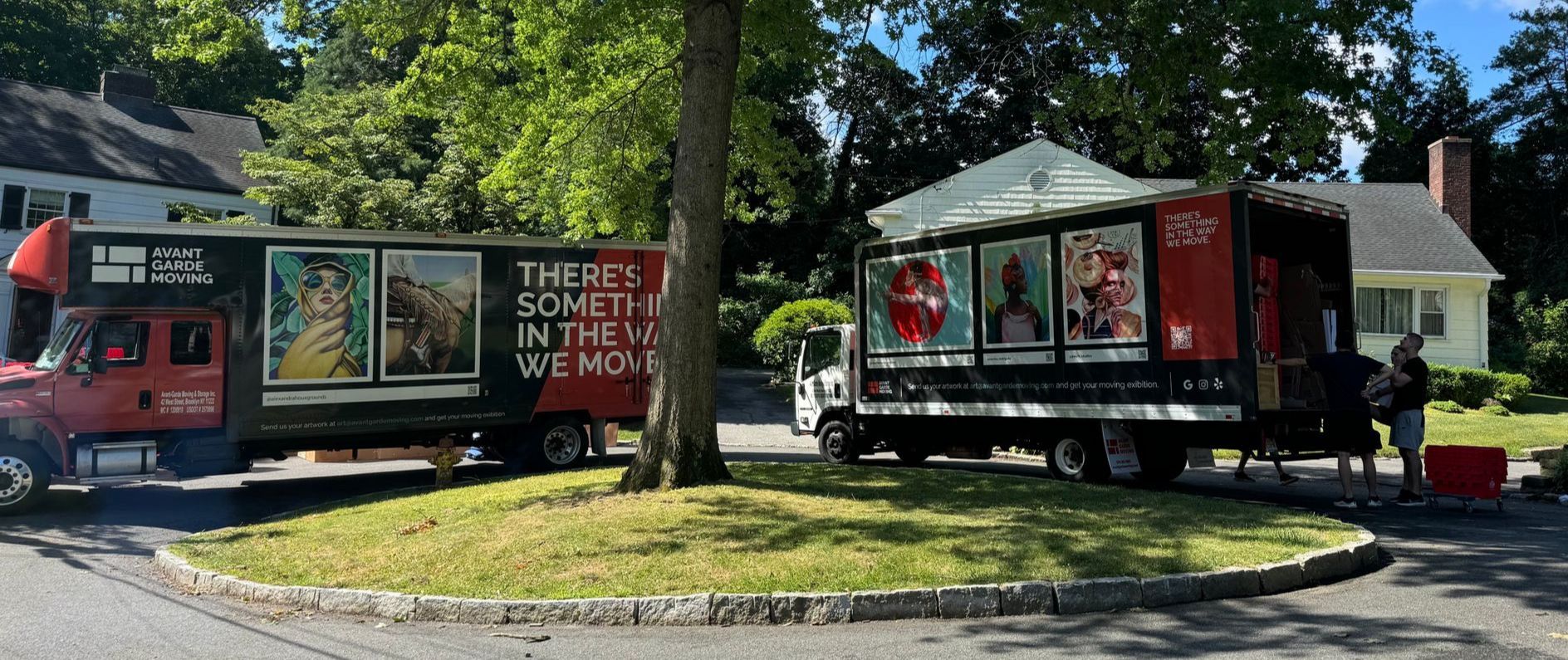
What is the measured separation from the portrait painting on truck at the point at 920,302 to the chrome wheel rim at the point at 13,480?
10.3 meters

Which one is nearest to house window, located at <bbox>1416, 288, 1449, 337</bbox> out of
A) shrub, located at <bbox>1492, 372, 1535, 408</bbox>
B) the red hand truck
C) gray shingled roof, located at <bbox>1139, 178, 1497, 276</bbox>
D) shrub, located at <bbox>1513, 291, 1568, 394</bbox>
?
gray shingled roof, located at <bbox>1139, 178, 1497, 276</bbox>

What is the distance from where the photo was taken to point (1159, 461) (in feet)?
39.2

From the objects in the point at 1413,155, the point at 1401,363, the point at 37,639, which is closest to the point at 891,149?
the point at 1413,155

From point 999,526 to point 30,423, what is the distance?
35.0 ft

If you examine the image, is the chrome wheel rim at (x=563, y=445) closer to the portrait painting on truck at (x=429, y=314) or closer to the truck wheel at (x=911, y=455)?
the portrait painting on truck at (x=429, y=314)

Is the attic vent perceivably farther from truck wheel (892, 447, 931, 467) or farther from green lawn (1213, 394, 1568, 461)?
truck wheel (892, 447, 931, 467)

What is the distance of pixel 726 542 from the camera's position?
7562 mm

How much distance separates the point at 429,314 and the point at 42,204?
21.3 metres

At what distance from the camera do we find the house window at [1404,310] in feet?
89.2

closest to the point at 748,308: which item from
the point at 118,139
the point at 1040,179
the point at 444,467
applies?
the point at 1040,179

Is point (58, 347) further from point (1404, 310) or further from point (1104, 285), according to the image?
point (1404, 310)

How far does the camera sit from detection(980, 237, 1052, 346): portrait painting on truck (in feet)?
39.8

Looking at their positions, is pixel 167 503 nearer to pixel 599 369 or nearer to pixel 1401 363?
pixel 599 369

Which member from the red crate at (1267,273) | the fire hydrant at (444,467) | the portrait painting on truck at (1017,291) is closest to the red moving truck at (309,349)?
the fire hydrant at (444,467)
